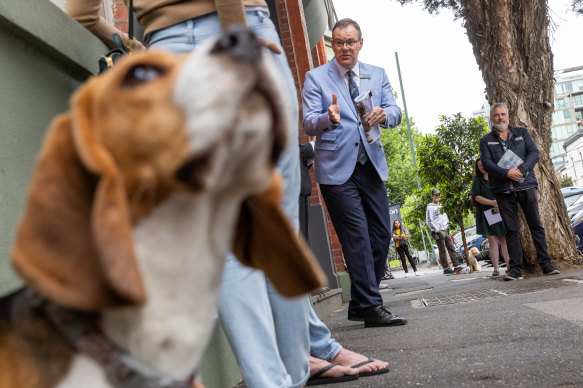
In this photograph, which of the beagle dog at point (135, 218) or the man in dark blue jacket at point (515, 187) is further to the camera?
the man in dark blue jacket at point (515, 187)

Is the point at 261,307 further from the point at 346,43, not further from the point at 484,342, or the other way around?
the point at 346,43

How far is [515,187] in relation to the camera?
10.0m

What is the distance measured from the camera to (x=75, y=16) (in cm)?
342

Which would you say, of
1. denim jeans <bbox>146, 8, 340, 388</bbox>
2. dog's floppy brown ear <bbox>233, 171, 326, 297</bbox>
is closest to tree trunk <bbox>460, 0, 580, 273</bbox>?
denim jeans <bbox>146, 8, 340, 388</bbox>

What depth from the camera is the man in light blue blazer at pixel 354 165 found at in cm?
582

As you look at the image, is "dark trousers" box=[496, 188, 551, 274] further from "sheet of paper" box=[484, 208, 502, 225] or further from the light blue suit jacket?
the light blue suit jacket

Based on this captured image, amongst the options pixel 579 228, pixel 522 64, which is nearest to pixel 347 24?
pixel 522 64

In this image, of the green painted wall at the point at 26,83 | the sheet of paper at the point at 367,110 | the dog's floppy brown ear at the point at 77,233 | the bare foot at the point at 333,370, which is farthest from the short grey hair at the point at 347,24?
the dog's floppy brown ear at the point at 77,233

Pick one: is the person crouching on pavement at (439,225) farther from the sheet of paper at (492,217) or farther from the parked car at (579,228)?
the sheet of paper at (492,217)

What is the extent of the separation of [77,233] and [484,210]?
464 inches

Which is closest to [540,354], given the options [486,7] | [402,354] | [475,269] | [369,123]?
[402,354]

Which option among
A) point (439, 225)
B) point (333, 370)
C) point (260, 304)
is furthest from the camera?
point (439, 225)

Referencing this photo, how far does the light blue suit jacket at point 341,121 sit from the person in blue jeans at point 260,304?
273cm

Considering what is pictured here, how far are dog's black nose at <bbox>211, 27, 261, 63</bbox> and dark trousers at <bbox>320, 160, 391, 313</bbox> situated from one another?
14.4 ft
